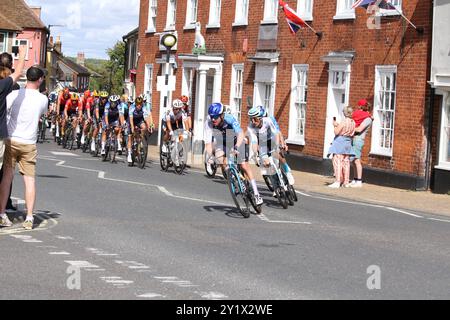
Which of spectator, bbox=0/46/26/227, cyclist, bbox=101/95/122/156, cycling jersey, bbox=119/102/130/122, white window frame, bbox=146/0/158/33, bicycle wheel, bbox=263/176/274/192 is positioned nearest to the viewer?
spectator, bbox=0/46/26/227

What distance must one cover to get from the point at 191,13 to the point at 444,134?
17803 millimetres

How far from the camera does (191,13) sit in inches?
1618

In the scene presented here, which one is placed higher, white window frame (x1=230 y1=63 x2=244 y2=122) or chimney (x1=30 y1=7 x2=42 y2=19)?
chimney (x1=30 y1=7 x2=42 y2=19)

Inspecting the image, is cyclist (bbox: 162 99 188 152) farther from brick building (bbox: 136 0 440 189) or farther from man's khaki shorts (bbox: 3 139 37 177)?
man's khaki shorts (bbox: 3 139 37 177)

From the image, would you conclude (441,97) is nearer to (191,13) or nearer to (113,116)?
(113,116)

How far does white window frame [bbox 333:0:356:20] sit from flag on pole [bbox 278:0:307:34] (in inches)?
36.1

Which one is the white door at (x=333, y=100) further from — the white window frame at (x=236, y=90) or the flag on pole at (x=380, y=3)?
the white window frame at (x=236, y=90)

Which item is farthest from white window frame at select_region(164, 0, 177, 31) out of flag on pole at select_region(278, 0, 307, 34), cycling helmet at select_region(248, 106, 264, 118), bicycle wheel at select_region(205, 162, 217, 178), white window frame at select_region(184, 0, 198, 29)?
cycling helmet at select_region(248, 106, 264, 118)

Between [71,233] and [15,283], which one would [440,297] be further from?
[71,233]

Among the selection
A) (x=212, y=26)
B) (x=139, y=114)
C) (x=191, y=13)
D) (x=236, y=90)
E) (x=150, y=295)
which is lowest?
(x=150, y=295)

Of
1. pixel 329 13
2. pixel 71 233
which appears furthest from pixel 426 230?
pixel 329 13

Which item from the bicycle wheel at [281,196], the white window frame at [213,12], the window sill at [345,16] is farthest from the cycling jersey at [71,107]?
the bicycle wheel at [281,196]

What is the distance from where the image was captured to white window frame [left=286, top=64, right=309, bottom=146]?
31.4 metres

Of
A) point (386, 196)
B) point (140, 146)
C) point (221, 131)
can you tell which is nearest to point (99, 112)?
point (140, 146)
